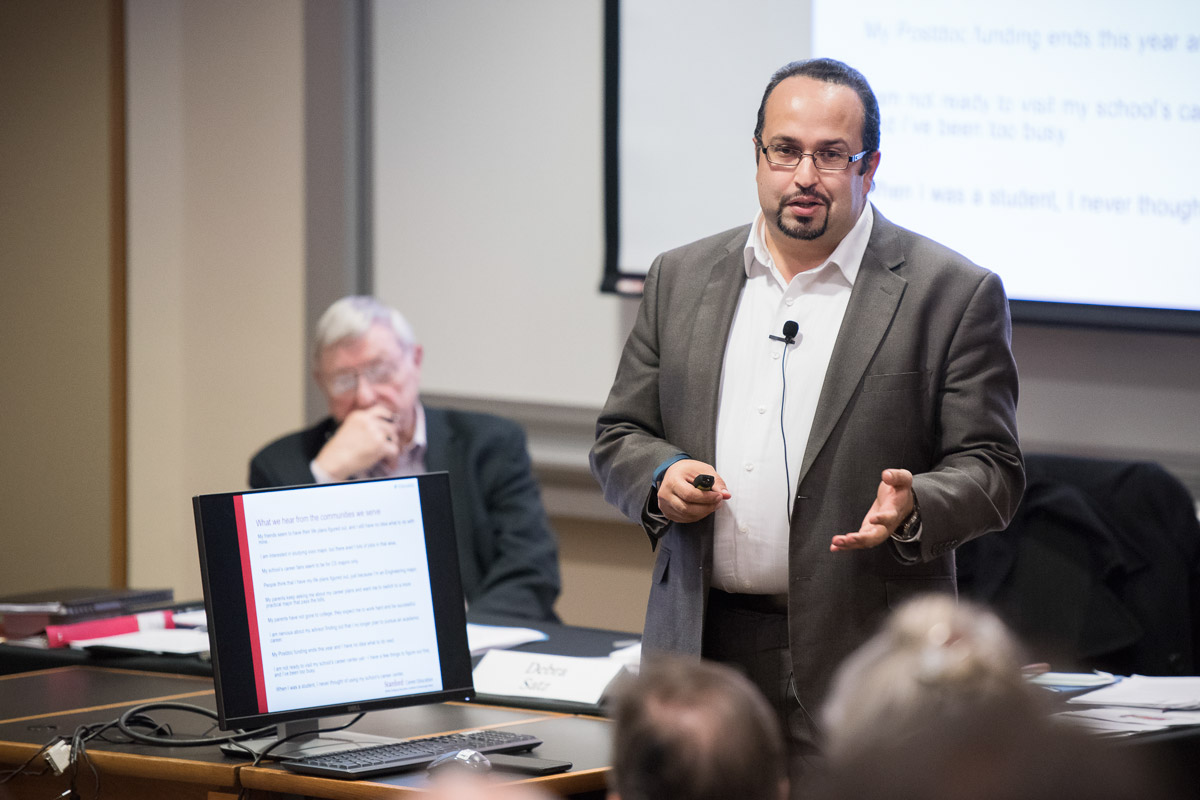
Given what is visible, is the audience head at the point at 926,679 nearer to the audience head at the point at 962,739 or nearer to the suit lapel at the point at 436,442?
the audience head at the point at 962,739

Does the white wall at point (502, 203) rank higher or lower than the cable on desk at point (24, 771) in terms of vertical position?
higher

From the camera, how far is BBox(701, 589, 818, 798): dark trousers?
2.01m

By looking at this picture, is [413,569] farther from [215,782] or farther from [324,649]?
[215,782]

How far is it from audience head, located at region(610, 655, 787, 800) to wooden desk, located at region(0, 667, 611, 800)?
902 millimetres

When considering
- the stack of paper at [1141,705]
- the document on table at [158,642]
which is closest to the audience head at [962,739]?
the stack of paper at [1141,705]

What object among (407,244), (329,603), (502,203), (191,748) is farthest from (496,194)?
(191,748)

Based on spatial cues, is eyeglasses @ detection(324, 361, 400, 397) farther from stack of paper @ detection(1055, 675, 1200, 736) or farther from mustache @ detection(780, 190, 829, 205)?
stack of paper @ detection(1055, 675, 1200, 736)

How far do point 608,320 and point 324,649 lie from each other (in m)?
2.25

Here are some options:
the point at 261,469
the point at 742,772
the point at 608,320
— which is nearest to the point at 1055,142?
the point at 608,320

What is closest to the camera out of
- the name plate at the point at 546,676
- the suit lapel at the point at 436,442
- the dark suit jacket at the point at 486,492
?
the name plate at the point at 546,676

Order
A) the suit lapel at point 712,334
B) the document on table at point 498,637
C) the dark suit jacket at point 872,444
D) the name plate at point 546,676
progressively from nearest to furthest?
the dark suit jacket at point 872,444 < the suit lapel at point 712,334 < the name plate at point 546,676 < the document on table at point 498,637

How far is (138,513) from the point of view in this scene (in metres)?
4.77

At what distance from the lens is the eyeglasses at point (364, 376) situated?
3535 millimetres

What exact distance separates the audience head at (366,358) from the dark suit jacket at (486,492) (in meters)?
0.12
